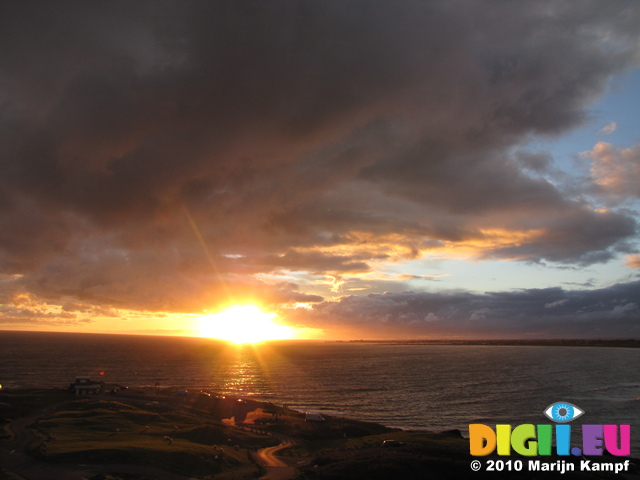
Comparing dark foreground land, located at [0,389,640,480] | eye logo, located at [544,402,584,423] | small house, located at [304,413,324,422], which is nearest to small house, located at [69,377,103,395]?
dark foreground land, located at [0,389,640,480]

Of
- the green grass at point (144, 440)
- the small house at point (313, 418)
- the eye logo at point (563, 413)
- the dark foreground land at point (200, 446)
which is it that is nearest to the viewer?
the dark foreground land at point (200, 446)

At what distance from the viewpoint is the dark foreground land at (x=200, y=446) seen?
51166 millimetres

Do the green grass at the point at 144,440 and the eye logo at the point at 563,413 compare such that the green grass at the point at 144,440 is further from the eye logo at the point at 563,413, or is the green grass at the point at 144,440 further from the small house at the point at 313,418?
the eye logo at the point at 563,413

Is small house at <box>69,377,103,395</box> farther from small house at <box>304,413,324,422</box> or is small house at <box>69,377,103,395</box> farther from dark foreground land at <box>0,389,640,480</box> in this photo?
small house at <box>304,413,324,422</box>

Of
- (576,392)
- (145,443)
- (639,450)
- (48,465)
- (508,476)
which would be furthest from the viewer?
(576,392)

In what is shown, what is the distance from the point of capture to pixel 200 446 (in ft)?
213

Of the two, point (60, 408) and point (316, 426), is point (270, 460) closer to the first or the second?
point (316, 426)

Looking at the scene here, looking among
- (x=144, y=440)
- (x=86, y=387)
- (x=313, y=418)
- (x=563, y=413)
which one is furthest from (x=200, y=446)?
(x=563, y=413)

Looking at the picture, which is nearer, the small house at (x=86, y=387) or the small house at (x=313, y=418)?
the small house at (x=313, y=418)

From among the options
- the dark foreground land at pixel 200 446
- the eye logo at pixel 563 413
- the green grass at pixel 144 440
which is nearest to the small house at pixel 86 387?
A: the dark foreground land at pixel 200 446

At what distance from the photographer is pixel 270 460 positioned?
63.0 m

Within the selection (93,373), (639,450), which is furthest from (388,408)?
(93,373)

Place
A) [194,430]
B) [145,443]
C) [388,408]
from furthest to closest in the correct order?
[388,408] → [194,430] → [145,443]

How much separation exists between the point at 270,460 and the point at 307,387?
10672 centimetres
